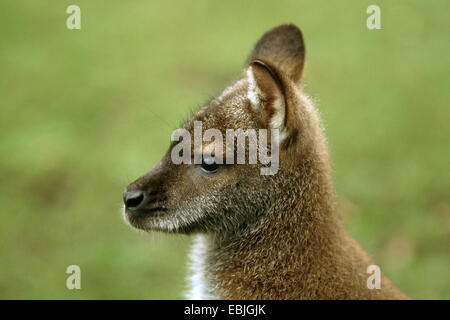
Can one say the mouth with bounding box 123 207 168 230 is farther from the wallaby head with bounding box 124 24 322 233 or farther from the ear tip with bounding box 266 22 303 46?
the ear tip with bounding box 266 22 303 46

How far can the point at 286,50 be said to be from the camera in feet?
Result: 15.0

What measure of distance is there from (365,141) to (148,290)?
3618 millimetres

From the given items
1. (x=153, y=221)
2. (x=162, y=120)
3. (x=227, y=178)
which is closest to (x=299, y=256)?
(x=227, y=178)

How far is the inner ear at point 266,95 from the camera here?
3.57 meters

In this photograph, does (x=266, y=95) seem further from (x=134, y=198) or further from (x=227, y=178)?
(x=134, y=198)

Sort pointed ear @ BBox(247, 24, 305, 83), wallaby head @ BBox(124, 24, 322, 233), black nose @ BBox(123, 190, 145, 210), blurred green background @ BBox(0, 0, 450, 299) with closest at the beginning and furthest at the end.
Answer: wallaby head @ BBox(124, 24, 322, 233), black nose @ BBox(123, 190, 145, 210), pointed ear @ BBox(247, 24, 305, 83), blurred green background @ BBox(0, 0, 450, 299)

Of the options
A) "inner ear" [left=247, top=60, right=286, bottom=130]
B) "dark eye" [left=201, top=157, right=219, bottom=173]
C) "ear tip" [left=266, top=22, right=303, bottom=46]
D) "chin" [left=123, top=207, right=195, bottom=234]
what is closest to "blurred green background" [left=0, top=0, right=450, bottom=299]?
"ear tip" [left=266, top=22, right=303, bottom=46]

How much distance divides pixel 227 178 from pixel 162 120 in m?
2.09

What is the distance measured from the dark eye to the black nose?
41 centimetres

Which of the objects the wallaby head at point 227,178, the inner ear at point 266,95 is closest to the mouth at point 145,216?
the wallaby head at point 227,178

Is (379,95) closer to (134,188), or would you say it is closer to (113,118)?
(113,118)

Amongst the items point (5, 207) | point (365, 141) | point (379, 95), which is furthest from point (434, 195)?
point (5, 207)

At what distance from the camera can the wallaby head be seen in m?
3.74

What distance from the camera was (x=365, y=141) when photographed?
830 cm
